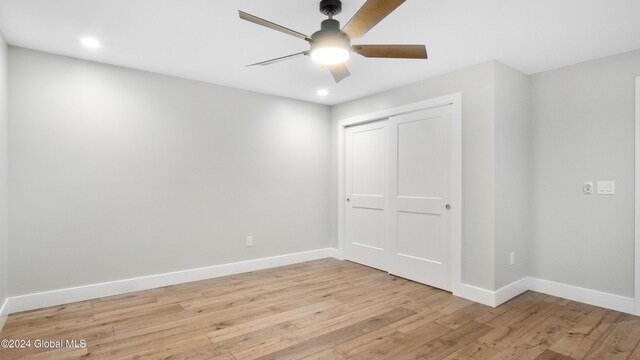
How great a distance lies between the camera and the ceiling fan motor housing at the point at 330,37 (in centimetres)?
190

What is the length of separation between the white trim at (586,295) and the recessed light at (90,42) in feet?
15.6

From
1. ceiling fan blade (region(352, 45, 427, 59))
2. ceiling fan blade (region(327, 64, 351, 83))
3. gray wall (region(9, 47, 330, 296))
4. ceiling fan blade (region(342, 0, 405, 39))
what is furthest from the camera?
gray wall (region(9, 47, 330, 296))

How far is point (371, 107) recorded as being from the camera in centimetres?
429

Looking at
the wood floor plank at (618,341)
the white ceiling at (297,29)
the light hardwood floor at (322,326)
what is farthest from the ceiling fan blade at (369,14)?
the wood floor plank at (618,341)

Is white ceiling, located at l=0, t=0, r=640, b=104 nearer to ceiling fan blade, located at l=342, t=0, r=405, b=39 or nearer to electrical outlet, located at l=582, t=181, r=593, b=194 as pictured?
ceiling fan blade, located at l=342, t=0, r=405, b=39

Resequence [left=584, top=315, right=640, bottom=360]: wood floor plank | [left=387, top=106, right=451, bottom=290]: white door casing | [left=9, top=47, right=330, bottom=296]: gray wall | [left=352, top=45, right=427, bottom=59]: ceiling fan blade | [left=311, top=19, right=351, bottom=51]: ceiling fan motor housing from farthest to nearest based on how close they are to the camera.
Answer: [left=387, top=106, right=451, bottom=290]: white door casing → [left=9, top=47, right=330, bottom=296]: gray wall → [left=584, top=315, right=640, bottom=360]: wood floor plank → [left=352, top=45, right=427, bottom=59]: ceiling fan blade → [left=311, top=19, right=351, bottom=51]: ceiling fan motor housing

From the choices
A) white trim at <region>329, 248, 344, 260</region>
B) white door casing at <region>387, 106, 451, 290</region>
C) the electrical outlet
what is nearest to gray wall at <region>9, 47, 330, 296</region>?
white trim at <region>329, 248, 344, 260</region>

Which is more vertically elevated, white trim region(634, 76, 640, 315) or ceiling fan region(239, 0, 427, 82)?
ceiling fan region(239, 0, 427, 82)

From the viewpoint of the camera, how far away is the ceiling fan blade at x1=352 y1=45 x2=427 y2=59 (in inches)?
81.2

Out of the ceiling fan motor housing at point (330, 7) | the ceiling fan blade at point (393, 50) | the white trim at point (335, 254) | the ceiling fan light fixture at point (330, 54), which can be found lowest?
the white trim at point (335, 254)

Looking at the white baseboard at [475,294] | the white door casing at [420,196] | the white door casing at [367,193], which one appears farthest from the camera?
the white door casing at [367,193]

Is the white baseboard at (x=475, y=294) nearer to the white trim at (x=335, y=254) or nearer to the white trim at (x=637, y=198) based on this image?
the white trim at (x=637, y=198)

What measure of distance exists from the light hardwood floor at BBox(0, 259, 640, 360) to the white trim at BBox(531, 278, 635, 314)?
10 centimetres

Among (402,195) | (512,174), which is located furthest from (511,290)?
(402,195)
